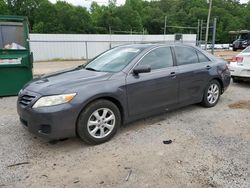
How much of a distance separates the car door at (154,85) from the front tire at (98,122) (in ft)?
1.16

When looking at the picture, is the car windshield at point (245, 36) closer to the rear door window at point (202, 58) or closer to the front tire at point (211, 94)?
the front tire at point (211, 94)

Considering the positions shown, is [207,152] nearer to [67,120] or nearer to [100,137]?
[100,137]

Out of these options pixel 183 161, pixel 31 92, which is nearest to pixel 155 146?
pixel 183 161

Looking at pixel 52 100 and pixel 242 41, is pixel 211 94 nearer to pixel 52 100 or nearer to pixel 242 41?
pixel 52 100

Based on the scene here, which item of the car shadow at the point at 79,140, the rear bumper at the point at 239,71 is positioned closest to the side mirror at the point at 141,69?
the car shadow at the point at 79,140

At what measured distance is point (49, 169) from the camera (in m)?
3.21

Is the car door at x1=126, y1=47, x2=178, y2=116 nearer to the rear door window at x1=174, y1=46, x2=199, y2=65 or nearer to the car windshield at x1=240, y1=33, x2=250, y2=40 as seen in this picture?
the rear door window at x1=174, y1=46, x2=199, y2=65

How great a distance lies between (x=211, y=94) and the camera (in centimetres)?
560

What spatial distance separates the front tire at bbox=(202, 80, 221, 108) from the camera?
18.0 ft

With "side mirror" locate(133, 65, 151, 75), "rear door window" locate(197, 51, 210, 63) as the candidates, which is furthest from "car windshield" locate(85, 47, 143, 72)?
"rear door window" locate(197, 51, 210, 63)

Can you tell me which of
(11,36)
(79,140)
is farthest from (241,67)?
(11,36)

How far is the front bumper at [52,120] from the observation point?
11.3ft

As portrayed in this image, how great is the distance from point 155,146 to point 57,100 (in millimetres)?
1586

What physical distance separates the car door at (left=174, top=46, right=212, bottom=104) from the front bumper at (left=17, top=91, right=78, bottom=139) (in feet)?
7.52
